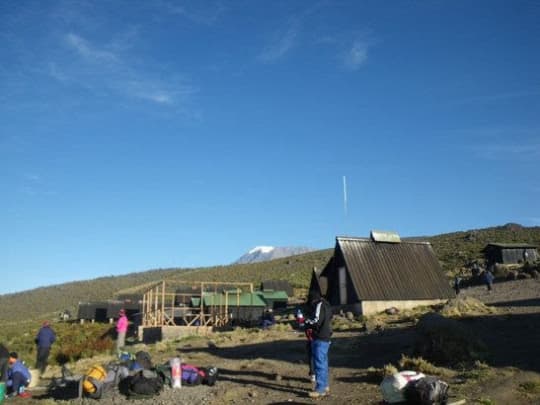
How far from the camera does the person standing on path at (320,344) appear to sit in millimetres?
9367

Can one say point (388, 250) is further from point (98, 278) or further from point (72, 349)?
point (98, 278)

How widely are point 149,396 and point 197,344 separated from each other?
11839mm

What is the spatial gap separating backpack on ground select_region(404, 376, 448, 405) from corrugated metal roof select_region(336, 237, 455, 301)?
61.5 ft

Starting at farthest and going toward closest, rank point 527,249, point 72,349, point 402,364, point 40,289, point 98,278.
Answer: point 98,278
point 40,289
point 527,249
point 72,349
point 402,364

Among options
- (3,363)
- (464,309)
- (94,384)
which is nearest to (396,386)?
(94,384)

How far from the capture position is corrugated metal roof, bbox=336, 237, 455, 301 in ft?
88.8

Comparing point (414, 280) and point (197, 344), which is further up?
point (414, 280)

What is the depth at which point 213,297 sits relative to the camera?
133ft

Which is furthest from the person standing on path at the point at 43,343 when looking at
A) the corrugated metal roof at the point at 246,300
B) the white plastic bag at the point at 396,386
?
the corrugated metal roof at the point at 246,300

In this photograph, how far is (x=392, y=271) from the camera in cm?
2844

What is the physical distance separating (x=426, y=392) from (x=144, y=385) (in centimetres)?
564

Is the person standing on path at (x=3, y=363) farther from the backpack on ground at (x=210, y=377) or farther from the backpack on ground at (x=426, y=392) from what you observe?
the backpack on ground at (x=426, y=392)

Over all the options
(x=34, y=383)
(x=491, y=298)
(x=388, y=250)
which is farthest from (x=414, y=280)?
(x=34, y=383)

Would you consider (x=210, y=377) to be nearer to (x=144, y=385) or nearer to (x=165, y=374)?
(x=165, y=374)
